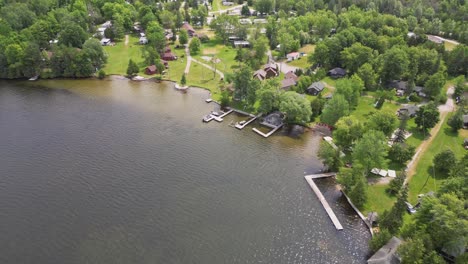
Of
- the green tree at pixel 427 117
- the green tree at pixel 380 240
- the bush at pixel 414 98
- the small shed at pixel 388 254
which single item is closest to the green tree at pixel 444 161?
the green tree at pixel 427 117

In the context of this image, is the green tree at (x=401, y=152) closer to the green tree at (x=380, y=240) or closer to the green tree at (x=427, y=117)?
the green tree at (x=427, y=117)

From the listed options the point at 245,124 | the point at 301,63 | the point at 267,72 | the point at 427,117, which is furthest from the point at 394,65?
the point at 245,124

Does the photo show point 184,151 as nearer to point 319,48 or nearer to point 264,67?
point 264,67

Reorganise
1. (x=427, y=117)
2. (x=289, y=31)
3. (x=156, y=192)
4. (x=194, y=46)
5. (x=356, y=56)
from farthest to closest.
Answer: (x=289, y=31), (x=194, y=46), (x=356, y=56), (x=427, y=117), (x=156, y=192)

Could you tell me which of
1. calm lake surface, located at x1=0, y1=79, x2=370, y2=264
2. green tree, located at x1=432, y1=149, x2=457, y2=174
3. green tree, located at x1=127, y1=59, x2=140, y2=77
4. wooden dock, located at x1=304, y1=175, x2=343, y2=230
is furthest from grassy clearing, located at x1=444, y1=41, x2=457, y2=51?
green tree, located at x1=127, y1=59, x2=140, y2=77

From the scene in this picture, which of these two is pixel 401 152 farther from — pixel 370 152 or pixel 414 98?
pixel 414 98

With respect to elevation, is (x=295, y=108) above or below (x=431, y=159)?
above

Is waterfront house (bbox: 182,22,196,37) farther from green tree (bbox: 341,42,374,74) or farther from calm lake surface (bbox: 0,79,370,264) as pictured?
green tree (bbox: 341,42,374,74)
